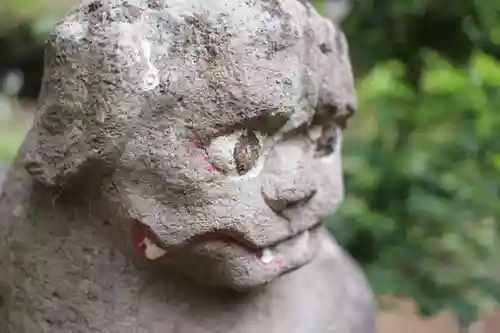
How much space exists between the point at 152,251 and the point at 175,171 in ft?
0.23

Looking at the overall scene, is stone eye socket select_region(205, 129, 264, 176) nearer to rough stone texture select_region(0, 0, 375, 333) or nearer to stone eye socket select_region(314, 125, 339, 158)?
rough stone texture select_region(0, 0, 375, 333)

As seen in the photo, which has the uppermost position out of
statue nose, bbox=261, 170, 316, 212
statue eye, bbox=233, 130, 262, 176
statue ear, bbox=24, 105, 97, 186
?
statue ear, bbox=24, 105, 97, 186

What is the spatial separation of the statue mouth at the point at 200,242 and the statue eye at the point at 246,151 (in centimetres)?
4

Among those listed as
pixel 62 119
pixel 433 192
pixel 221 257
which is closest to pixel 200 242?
pixel 221 257

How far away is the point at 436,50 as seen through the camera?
1018mm

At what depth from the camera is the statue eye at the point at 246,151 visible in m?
0.59

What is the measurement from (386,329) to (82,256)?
0.85 meters

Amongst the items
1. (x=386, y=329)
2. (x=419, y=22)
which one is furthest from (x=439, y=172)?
(x=386, y=329)

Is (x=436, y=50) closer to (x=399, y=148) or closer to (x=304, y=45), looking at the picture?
(x=399, y=148)

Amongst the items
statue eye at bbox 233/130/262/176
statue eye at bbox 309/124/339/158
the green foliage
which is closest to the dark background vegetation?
the green foliage

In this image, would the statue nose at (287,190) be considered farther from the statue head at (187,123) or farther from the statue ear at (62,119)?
the statue ear at (62,119)

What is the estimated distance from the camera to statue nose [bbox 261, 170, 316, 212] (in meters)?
0.60

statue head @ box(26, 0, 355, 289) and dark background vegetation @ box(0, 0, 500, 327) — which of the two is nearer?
statue head @ box(26, 0, 355, 289)

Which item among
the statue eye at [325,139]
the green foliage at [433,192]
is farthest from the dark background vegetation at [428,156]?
the statue eye at [325,139]
